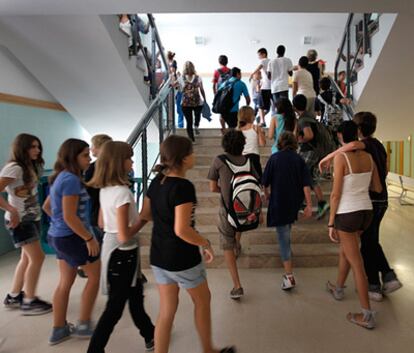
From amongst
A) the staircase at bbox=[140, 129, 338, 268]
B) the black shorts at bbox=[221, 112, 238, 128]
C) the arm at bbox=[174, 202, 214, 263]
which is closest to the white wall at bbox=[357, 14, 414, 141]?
the staircase at bbox=[140, 129, 338, 268]

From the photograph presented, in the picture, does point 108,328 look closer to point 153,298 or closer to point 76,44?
point 153,298

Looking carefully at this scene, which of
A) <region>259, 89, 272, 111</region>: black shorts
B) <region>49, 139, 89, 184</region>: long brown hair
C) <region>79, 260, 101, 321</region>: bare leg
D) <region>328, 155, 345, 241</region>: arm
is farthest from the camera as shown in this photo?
<region>259, 89, 272, 111</region>: black shorts

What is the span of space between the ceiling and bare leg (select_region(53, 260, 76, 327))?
8.62 feet

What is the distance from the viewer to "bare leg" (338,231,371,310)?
96.7 inches

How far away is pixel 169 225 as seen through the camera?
5.84ft

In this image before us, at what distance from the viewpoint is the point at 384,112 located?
6109mm

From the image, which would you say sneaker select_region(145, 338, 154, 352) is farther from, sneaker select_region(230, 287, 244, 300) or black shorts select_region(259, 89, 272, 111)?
black shorts select_region(259, 89, 272, 111)

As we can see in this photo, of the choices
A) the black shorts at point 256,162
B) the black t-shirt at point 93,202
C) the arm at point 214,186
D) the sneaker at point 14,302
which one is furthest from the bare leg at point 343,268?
the sneaker at point 14,302

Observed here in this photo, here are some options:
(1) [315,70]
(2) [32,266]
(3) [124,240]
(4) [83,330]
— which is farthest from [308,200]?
(1) [315,70]

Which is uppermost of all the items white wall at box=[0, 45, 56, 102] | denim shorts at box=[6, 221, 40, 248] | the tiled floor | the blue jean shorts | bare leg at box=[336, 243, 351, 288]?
white wall at box=[0, 45, 56, 102]

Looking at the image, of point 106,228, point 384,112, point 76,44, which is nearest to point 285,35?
point 384,112

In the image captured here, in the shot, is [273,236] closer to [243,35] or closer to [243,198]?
[243,198]

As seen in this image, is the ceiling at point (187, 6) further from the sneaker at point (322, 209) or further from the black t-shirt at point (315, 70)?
the sneaker at point (322, 209)

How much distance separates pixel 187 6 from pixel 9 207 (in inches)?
104
